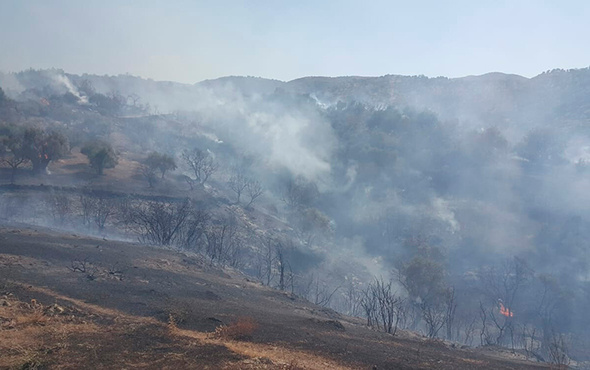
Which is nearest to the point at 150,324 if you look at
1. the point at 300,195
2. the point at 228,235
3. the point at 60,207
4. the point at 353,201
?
the point at 60,207

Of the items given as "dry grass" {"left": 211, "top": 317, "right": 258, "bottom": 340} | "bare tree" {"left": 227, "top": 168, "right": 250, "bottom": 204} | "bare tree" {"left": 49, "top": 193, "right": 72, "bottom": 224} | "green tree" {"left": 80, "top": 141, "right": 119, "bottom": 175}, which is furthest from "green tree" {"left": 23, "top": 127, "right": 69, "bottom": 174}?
"dry grass" {"left": 211, "top": 317, "right": 258, "bottom": 340}

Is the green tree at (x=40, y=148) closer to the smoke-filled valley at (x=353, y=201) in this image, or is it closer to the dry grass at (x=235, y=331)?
the smoke-filled valley at (x=353, y=201)

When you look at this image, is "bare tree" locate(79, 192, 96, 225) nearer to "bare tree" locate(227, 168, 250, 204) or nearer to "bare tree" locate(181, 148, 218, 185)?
"bare tree" locate(181, 148, 218, 185)

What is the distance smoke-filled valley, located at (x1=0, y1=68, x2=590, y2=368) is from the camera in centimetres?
4469

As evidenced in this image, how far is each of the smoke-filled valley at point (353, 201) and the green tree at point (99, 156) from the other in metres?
0.21

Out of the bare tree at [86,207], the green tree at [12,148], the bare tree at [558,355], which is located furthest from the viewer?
the green tree at [12,148]

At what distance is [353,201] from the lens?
7394 cm

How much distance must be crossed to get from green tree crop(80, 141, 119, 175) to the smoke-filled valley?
8.3 inches

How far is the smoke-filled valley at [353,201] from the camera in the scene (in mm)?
44688

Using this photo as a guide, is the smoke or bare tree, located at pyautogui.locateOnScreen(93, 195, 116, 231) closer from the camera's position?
bare tree, located at pyautogui.locateOnScreen(93, 195, 116, 231)

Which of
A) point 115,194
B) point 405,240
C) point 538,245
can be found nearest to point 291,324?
point 115,194

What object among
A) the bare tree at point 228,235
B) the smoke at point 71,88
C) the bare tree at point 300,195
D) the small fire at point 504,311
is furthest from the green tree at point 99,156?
the small fire at point 504,311

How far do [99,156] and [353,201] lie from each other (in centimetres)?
3912

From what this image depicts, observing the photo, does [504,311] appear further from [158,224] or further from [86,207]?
[86,207]
